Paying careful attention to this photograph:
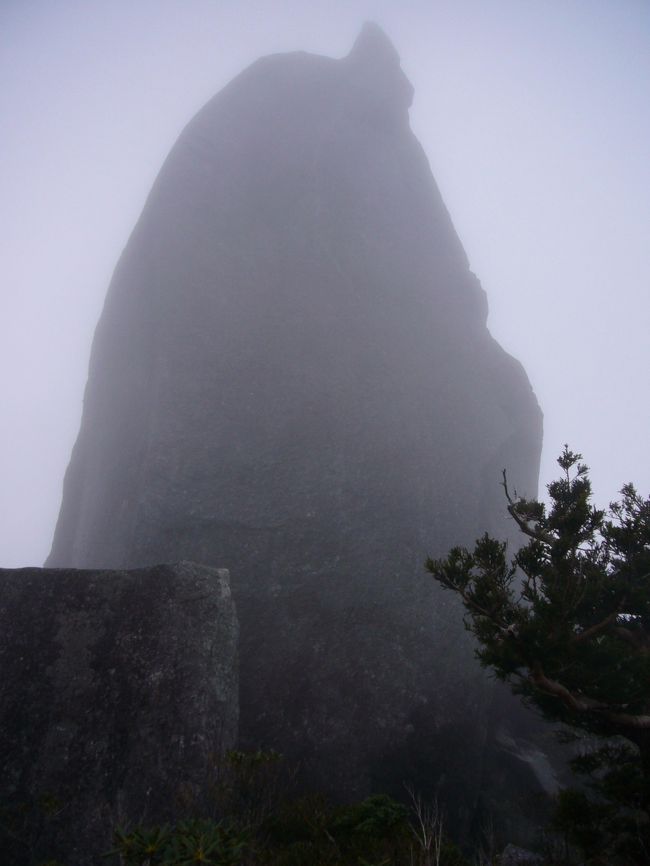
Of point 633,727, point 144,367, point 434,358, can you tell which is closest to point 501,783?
point 633,727

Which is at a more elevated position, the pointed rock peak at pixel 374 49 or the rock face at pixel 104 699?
the pointed rock peak at pixel 374 49

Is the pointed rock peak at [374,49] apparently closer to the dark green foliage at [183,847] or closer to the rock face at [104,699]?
the rock face at [104,699]

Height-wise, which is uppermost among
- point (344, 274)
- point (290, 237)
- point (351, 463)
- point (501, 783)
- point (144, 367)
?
point (290, 237)

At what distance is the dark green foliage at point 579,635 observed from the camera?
10070 mm

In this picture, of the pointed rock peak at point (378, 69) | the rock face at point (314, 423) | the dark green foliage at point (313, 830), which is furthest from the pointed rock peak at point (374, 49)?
the dark green foliage at point (313, 830)

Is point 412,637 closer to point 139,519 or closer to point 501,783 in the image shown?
point 501,783

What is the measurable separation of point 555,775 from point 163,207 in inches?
1269

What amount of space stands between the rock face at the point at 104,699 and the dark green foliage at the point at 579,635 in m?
6.71

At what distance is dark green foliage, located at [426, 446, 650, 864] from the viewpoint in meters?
10.1

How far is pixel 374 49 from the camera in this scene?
43375mm

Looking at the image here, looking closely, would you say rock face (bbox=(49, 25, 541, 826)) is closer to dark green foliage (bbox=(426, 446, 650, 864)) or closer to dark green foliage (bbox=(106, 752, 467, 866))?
dark green foliage (bbox=(106, 752, 467, 866))

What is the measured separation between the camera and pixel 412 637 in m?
19.0

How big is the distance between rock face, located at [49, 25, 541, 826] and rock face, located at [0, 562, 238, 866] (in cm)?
464

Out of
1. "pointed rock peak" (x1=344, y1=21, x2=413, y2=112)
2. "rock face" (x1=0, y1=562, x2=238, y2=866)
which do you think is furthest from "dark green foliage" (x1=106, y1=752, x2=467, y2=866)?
"pointed rock peak" (x1=344, y1=21, x2=413, y2=112)
